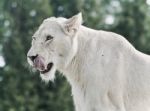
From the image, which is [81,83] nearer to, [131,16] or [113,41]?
[113,41]

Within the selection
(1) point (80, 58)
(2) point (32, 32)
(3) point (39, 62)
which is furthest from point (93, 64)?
(2) point (32, 32)

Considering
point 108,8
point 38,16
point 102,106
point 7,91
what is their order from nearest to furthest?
point 102,106 → point 7,91 → point 38,16 → point 108,8

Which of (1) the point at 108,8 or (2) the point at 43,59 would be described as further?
(1) the point at 108,8

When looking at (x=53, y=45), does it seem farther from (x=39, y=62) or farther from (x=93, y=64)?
(x=93, y=64)

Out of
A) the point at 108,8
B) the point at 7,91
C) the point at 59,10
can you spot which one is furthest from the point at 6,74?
the point at 108,8

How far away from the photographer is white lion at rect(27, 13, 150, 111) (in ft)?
41.5

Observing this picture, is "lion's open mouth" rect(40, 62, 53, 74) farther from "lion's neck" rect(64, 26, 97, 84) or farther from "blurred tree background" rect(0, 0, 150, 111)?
"blurred tree background" rect(0, 0, 150, 111)

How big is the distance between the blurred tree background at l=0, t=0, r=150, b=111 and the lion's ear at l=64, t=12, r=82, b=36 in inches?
1065

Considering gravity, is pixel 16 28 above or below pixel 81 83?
below

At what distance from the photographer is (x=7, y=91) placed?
138 feet

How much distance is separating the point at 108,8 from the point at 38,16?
917 centimetres

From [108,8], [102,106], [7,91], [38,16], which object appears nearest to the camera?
[102,106]

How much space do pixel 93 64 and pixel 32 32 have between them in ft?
99.4

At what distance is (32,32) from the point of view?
141 feet
